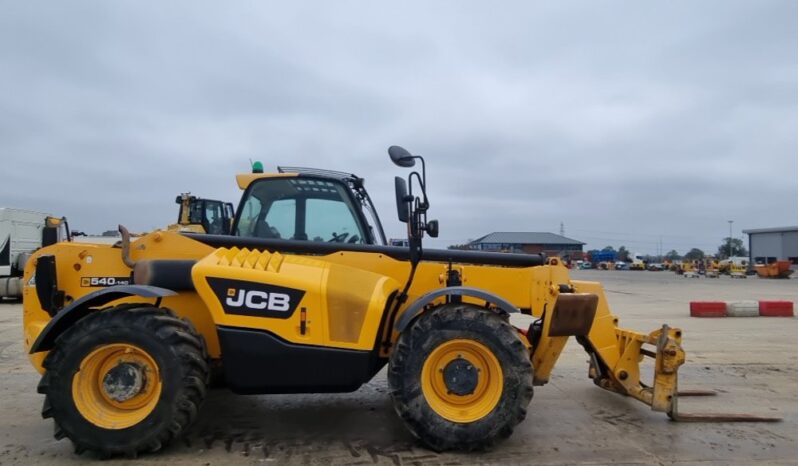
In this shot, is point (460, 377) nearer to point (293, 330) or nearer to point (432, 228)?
point (432, 228)

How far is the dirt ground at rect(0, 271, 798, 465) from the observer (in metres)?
4.08

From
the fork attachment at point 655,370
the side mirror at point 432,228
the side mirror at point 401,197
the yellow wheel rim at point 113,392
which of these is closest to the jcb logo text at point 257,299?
the yellow wheel rim at point 113,392

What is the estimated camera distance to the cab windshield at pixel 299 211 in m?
4.98

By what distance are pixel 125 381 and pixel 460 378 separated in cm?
243

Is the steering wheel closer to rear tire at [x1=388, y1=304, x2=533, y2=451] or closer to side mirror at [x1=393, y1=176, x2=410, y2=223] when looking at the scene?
side mirror at [x1=393, y1=176, x2=410, y2=223]

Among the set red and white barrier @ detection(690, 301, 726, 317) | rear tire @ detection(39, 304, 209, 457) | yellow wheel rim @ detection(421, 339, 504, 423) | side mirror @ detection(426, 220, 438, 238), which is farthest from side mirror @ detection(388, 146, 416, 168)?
red and white barrier @ detection(690, 301, 726, 317)

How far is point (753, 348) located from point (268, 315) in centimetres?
826

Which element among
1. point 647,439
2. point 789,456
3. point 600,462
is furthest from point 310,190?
point 789,456

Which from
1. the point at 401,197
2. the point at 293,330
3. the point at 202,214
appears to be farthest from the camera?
the point at 202,214

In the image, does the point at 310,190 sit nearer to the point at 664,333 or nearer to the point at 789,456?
the point at 664,333

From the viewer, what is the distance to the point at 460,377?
13.9ft

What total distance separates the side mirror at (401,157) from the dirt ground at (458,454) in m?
2.15

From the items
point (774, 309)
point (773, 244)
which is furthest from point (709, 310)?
point (773, 244)

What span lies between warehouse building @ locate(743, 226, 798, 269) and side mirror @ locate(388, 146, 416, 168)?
78.5 metres
